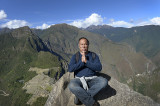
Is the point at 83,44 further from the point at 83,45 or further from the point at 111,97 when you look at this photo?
the point at 111,97

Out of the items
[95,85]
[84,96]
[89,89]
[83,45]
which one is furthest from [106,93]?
[83,45]

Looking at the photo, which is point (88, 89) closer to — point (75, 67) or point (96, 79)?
point (96, 79)

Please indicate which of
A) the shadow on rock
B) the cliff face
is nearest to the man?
the shadow on rock

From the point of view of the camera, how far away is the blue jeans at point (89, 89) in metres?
9.34

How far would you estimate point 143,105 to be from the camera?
10.3m

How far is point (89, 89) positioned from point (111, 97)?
8.06 ft

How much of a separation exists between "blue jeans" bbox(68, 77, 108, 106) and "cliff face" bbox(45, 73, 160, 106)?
155 cm

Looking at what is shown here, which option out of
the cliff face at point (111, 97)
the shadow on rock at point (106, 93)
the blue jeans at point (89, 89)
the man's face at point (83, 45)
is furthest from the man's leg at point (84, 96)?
the man's face at point (83, 45)

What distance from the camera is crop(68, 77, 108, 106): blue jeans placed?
368 inches

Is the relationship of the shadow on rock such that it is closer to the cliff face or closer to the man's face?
the cliff face

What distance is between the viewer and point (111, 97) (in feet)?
37.2

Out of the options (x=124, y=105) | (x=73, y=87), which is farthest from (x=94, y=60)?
(x=124, y=105)

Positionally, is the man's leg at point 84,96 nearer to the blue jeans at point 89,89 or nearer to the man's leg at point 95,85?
the blue jeans at point 89,89

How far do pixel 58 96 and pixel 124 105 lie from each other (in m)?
4.79
